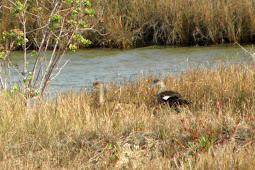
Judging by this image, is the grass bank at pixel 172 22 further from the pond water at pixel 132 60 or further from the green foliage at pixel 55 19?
the green foliage at pixel 55 19

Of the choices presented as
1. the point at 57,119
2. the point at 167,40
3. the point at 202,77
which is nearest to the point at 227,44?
the point at 167,40

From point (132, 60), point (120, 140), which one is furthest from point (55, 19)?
point (132, 60)

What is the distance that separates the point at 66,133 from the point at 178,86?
12.1 ft

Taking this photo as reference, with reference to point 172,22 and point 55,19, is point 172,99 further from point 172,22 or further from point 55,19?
point 172,22

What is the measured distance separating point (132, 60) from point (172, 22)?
2.89m

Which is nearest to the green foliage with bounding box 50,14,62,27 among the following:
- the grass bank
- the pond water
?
the pond water

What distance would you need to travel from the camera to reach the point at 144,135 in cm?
558

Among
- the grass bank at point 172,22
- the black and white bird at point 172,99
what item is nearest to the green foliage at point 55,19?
the black and white bird at point 172,99

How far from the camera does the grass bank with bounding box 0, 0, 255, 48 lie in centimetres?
1647

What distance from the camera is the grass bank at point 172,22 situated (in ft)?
54.0

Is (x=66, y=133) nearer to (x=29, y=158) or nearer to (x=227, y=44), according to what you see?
(x=29, y=158)

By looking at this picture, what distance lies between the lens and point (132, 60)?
15211 millimetres

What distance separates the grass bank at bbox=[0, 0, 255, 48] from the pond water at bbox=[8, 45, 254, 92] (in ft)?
1.94

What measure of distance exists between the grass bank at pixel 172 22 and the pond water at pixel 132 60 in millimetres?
593
